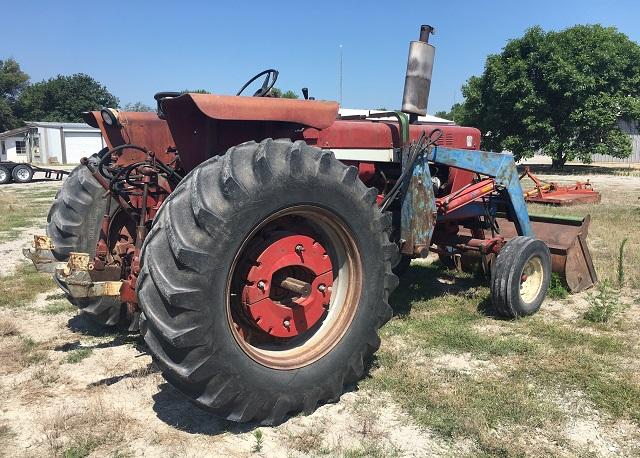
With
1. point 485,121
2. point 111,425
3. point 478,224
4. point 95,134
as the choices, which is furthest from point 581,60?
point 95,134

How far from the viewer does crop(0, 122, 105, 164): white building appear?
46.7m

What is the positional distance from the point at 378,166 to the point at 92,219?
245 cm

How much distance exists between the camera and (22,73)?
2699 inches

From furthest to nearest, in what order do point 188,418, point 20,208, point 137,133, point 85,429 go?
point 20,208 → point 137,133 → point 188,418 → point 85,429

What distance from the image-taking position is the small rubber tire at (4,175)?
23.8 metres

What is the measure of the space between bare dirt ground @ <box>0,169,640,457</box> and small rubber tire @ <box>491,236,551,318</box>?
231 mm

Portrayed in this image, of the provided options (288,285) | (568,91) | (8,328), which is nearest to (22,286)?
(8,328)

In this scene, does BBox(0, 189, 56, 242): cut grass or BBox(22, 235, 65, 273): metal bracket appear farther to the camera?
BBox(0, 189, 56, 242): cut grass

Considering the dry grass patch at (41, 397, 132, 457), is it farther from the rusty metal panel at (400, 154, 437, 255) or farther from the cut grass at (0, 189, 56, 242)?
the cut grass at (0, 189, 56, 242)

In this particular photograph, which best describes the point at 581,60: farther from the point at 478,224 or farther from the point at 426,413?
the point at 426,413

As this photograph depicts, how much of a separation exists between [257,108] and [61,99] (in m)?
70.5

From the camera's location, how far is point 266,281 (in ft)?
10.5

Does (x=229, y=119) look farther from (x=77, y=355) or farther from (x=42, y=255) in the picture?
(x=77, y=355)

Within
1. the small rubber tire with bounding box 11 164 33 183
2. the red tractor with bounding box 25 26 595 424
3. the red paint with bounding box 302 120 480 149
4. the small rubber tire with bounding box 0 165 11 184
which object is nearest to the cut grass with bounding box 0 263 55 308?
the red tractor with bounding box 25 26 595 424
